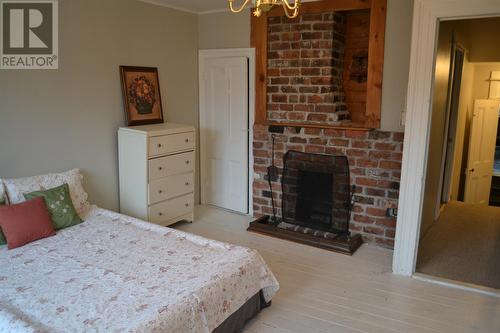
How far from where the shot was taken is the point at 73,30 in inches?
144

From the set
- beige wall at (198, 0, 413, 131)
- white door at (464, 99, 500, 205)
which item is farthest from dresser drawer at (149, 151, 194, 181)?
white door at (464, 99, 500, 205)

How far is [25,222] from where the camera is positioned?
9.82ft

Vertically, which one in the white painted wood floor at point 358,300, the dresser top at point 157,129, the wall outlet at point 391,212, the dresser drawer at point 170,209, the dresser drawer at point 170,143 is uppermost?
the dresser top at point 157,129

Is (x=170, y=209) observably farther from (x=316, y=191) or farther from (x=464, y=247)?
(x=464, y=247)

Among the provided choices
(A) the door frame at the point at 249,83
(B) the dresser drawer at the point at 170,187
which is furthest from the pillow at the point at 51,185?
(A) the door frame at the point at 249,83

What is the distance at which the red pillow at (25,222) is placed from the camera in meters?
2.93

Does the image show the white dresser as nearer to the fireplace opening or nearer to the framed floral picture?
the framed floral picture

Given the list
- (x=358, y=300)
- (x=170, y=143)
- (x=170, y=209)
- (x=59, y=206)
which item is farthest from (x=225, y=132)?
(x=358, y=300)

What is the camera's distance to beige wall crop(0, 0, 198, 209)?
3.37m

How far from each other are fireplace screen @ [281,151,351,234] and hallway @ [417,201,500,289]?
86 centimetres

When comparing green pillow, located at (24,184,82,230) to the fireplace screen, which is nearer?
green pillow, located at (24,184,82,230)

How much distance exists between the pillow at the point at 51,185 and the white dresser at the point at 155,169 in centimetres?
50

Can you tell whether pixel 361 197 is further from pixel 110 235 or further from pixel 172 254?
pixel 110 235

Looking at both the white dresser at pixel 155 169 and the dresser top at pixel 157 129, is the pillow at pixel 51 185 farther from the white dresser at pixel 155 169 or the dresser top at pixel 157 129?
the dresser top at pixel 157 129
